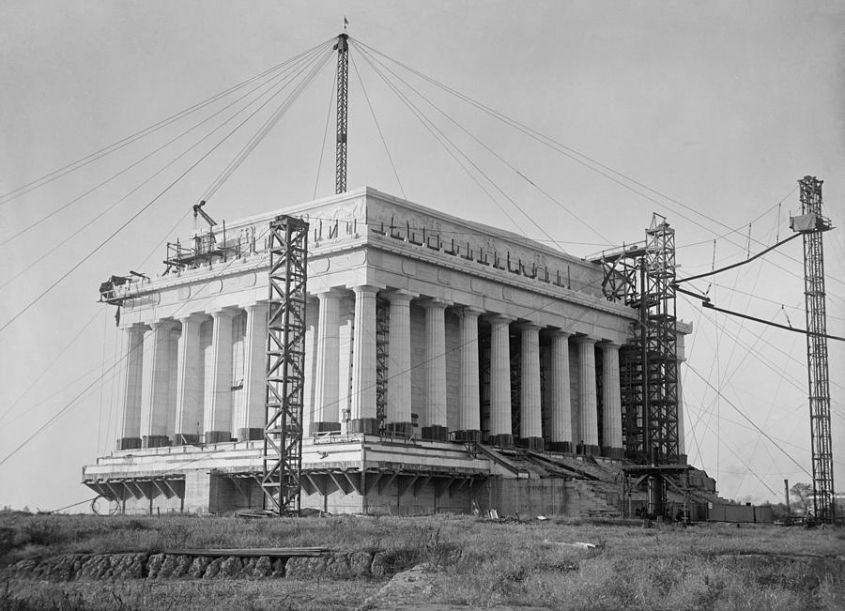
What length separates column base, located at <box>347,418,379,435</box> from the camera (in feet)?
254

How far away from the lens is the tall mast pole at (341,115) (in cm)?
10731

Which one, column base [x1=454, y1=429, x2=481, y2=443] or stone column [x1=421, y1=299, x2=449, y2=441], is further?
column base [x1=454, y1=429, x2=481, y2=443]

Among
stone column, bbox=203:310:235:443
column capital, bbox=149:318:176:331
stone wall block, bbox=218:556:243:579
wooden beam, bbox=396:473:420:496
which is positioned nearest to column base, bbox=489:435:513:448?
wooden beam, bbox=396:473:420:496

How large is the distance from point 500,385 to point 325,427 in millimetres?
18023

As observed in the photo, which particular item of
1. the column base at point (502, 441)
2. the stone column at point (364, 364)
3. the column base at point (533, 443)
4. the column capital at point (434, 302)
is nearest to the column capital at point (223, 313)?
the stone column at point (364, 364)

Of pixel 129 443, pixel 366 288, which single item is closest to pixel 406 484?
pixel 366 288

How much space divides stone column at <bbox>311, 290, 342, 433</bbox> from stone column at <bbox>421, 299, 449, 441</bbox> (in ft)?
26.2

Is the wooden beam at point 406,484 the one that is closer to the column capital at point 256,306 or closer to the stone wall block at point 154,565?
the column capital at point 256,306

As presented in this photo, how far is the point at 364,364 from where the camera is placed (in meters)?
78.9

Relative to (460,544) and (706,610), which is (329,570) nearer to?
(460,544)

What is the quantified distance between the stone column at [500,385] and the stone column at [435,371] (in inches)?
239

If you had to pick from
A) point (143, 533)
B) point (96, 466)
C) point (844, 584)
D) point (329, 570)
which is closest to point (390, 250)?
point (96, 466)

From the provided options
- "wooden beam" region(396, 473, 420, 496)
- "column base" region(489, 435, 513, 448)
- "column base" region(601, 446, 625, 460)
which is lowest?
"wooden beam" region(396, 473, 420, 496)

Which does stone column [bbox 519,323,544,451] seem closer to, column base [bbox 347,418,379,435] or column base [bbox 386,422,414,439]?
column base [bbox 386,422,414,439]
